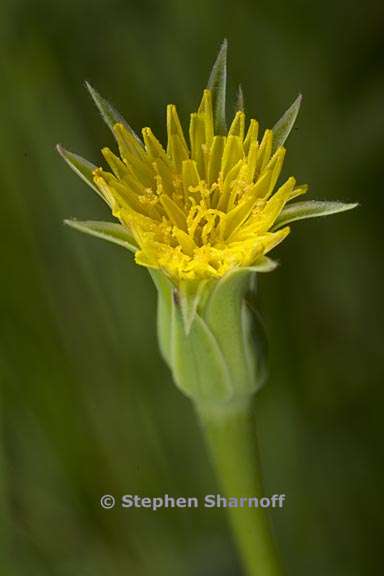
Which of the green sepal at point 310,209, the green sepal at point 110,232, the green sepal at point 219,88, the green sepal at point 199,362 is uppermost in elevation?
the green sepal at point 219,88

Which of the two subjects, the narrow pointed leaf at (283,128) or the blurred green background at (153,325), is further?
the blurred green background at (153,325)

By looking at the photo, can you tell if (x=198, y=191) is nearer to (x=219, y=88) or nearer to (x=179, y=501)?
(x=219, y=88)

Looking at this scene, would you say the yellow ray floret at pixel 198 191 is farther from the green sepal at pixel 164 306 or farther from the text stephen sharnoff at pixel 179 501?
the text stephen sharnoff at pixel 179 501

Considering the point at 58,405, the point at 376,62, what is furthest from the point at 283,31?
the point at 58,405

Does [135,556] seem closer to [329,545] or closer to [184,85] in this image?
[329,545]

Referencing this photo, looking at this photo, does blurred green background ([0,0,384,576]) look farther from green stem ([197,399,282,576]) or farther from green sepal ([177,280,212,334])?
green sepal ([177,280,212,334])

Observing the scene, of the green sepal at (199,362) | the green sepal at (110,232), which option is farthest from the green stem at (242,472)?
the green sepal at (110,232)
